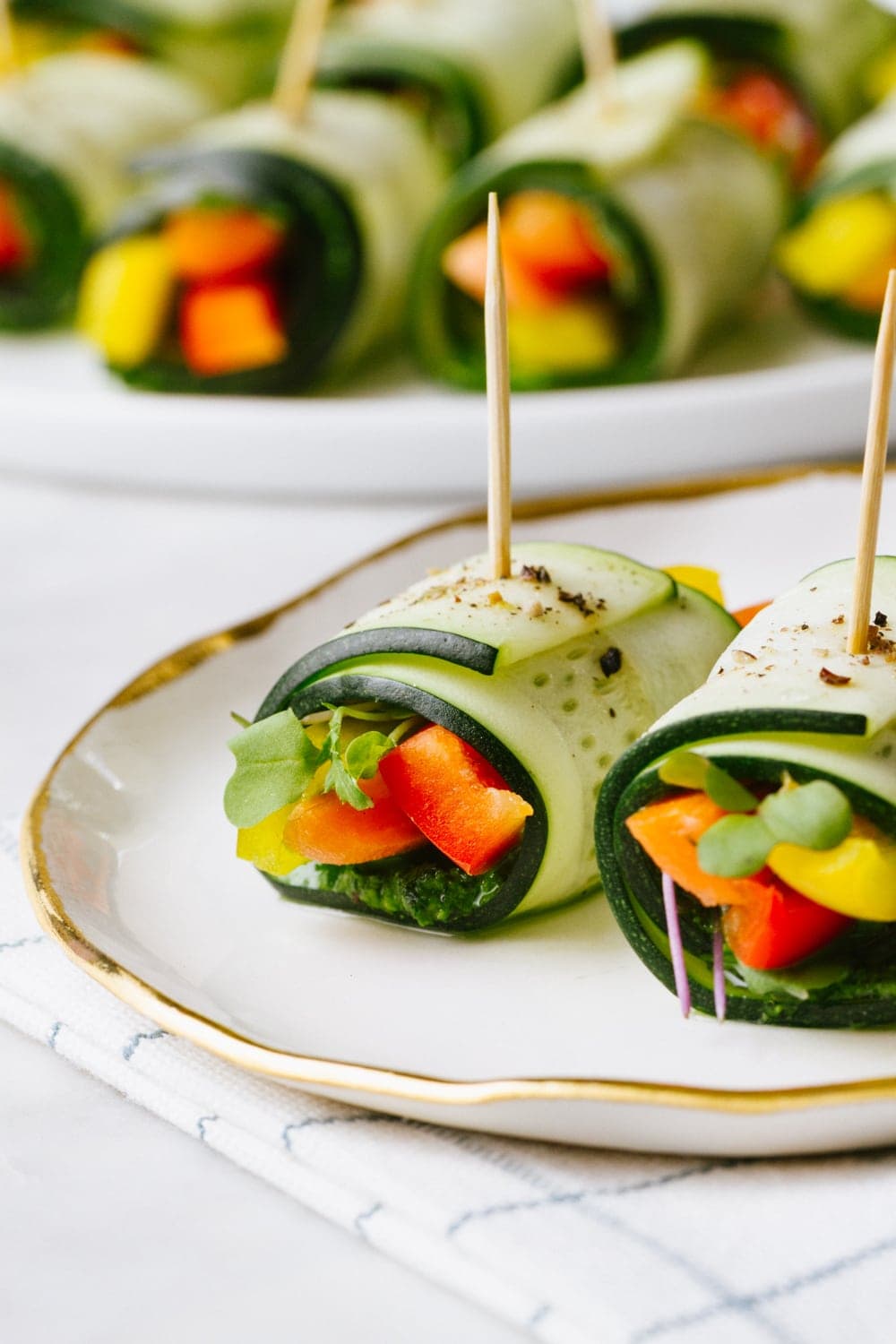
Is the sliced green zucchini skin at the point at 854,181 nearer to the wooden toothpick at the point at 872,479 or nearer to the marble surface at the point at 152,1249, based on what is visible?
the wooden toothpick at the point at 872,479

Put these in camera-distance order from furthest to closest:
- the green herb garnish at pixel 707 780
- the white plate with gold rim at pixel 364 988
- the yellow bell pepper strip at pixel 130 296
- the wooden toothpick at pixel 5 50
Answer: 1. the wooden toothpick at pixel 5 50
2. the yellow bell pepper strip at pixel 130 296
3. the green herb garnish at pixel 707 780
4. the white plate with gold rim at pixel 364 988

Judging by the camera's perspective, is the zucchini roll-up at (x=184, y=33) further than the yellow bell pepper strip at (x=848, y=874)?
Yes

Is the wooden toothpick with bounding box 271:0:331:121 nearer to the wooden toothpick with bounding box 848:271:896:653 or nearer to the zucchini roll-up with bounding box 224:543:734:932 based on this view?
the zucchini roll-up with bounding box 224:543:734:932

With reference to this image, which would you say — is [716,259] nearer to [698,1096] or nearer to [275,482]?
[275,482]

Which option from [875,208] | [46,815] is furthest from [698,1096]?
[875,208]

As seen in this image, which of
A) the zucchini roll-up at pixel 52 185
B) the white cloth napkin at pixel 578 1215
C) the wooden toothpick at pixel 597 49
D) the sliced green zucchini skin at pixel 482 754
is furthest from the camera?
the zucchini roll-up at pixel 52 185

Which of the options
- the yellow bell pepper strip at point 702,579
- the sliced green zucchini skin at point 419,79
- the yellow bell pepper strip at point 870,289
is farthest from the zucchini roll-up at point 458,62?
the yellow bell pepper strip at point 702,579
